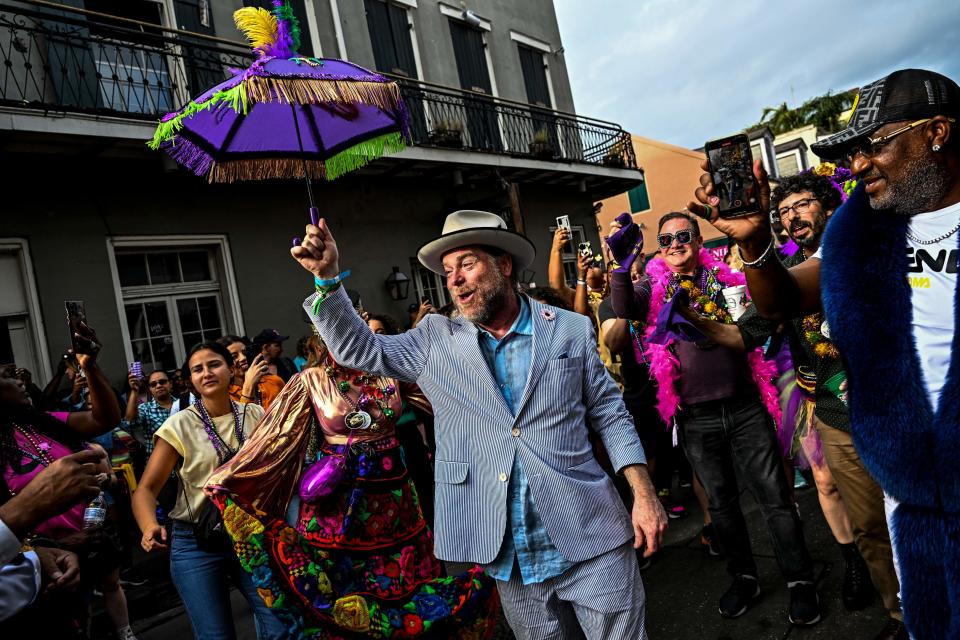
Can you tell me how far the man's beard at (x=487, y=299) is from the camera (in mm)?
2689

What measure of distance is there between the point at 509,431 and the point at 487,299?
1.89ft

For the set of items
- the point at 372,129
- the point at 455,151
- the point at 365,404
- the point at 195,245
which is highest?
the point at 455,151

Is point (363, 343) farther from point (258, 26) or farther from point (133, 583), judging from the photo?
point (133, 583)

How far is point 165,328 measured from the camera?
8742mm

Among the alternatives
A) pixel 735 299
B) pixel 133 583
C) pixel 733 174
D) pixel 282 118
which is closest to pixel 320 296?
pixel 733 174

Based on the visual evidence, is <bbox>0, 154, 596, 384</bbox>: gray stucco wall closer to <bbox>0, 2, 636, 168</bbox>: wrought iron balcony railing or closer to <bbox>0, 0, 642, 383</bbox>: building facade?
<bbox>0, 0, 642, 383</bbox>: building facade

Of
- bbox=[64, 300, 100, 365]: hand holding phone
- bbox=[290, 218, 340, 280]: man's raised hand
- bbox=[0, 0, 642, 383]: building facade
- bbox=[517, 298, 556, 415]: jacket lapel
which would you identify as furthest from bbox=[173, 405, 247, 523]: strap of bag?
bbox=[0, 0, 642, 383]: building facade

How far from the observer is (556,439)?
97.4 inches

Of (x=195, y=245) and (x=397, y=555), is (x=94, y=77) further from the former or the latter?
(x=397, y=555)

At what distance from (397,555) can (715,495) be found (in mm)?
1869

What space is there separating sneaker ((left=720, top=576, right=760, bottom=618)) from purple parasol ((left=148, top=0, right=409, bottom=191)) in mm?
3299

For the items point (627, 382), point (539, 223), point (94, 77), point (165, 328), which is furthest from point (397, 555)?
point (539, 223)

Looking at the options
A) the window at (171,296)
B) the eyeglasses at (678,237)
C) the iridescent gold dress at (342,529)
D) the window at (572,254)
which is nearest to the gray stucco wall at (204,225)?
the window at (171,296)

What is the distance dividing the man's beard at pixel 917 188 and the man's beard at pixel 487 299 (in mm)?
1409
